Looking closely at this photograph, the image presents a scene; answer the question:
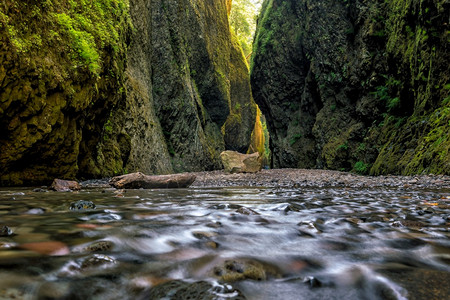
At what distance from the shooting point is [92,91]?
690 cm

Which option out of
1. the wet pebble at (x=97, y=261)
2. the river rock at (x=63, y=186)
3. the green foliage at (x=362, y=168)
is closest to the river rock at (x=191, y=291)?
the wet pebble at (x=97, y=261)

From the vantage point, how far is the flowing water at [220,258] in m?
1.00

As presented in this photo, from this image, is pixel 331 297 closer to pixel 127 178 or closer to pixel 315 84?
pixel 127 178

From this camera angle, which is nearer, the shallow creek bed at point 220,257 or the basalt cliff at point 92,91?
the shallow creek bed at point 220,257

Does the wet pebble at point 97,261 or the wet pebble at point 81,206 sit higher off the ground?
the wet pebble at point 97,261

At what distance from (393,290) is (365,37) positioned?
17.0 metres

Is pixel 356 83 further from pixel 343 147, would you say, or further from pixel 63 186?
pixel 63 186

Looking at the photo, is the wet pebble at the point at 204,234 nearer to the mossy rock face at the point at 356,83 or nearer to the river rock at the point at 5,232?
the river rock at the point at 5,232

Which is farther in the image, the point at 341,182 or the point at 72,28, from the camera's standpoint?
the point at 341,182


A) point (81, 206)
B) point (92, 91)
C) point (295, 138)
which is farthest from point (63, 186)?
point (295, 138)

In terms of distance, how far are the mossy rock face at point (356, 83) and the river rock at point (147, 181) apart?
627 centimetres

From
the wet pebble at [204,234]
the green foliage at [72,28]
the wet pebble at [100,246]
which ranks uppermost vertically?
the green foliage at [72,28]

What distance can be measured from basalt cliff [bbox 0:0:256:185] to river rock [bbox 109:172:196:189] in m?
1.64

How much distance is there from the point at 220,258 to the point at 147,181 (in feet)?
17.1
